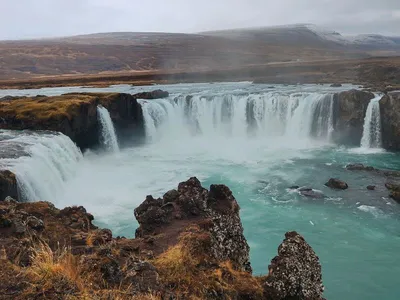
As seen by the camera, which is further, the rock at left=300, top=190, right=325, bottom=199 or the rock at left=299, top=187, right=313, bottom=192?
the rock at left=299, top=187, right=313, bottom=192

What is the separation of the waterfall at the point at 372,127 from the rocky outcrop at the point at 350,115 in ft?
1.76

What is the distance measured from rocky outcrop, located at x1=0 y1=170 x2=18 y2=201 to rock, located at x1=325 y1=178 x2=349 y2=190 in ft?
62.8

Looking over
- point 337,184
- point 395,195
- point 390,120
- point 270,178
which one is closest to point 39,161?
point 270,178

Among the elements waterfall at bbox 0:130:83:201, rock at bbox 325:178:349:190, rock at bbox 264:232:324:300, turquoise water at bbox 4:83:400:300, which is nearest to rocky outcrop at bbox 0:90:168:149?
turquoise water at bbox 4:83:400:300

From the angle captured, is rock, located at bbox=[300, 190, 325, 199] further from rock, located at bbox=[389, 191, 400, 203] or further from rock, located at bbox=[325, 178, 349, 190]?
rock, located at bbox=[389, 191, 400, 203]

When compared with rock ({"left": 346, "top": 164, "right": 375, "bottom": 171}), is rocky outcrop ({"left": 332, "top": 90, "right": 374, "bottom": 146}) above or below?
above

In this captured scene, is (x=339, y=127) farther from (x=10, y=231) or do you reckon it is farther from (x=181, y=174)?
(x=10, y=231)

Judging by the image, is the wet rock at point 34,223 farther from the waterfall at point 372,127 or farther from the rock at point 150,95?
the rock at point 150,95

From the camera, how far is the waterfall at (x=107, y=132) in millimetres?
38188

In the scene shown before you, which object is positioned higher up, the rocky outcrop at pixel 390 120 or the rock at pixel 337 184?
the rocky outcrop at pixel 390 120

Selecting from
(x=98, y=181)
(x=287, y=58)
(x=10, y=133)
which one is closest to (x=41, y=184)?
(x=98, y=181)

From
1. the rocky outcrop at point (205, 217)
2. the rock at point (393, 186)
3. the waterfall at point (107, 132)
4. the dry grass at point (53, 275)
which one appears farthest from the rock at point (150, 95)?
the dry grass at point (53, 275)

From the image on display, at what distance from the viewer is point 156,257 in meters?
8.40

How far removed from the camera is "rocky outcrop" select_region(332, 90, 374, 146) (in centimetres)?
3959
